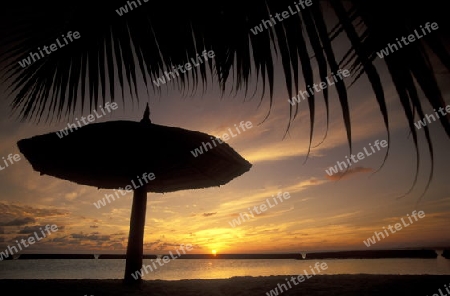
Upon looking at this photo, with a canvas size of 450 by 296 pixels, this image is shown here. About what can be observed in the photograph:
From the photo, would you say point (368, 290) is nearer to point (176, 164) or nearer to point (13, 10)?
point (176, 164)

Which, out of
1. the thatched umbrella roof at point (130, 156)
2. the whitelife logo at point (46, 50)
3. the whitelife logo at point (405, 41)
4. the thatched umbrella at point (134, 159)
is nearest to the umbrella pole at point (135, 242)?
the thatched umbrella at point (134, 159)

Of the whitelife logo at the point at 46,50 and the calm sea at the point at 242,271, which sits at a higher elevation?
the whitelife logo at the point at 46,50

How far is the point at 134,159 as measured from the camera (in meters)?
5.80

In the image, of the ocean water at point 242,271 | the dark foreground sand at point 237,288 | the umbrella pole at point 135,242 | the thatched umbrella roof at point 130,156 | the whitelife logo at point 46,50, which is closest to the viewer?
the whitelife logo at point 46,50

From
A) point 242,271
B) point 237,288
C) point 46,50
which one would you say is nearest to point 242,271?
point 242,271

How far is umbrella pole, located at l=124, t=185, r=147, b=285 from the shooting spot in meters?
5.70

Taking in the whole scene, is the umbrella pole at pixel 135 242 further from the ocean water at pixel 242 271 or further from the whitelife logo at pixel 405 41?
the ocean water at pixel 242 271

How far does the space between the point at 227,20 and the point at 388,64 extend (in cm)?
50

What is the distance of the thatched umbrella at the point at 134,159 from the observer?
15.1ft

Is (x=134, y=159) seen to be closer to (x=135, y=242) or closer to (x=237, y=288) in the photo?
(x=135, y=242)

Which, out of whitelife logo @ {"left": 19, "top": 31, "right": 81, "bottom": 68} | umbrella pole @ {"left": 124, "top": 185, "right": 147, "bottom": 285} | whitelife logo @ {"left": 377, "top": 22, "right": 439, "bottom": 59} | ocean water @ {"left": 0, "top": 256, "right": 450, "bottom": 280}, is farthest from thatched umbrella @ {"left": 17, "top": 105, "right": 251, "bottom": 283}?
ocean water @ {"left": 0, "top": 256, "right": 450, "bottom": 280}

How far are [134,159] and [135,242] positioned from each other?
165cm

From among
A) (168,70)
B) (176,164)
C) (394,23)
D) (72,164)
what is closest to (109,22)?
(168,70)

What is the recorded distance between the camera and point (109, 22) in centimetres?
118
